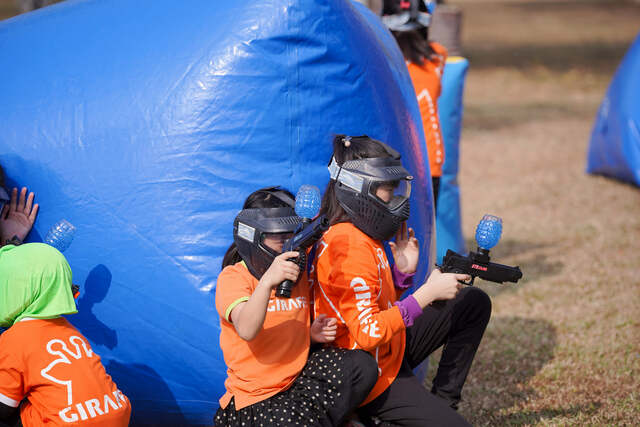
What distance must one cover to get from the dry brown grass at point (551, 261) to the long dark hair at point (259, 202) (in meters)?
1.71

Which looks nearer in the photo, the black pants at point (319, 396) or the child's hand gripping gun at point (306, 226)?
the child's hand gripping gun at point (306, 226)

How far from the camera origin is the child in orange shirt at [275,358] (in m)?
2.89

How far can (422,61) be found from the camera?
5234 mm

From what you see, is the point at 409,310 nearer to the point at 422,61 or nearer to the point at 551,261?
the point at 422,61

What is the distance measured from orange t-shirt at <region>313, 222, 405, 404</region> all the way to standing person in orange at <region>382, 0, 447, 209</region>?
2135 millimetres

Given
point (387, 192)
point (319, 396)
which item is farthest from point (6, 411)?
point (387, 192)

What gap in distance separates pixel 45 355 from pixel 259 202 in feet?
3.41

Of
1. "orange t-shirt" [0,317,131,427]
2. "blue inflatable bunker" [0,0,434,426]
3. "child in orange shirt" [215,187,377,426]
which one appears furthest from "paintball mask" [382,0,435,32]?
"orange t-shirt" [0,317,131,427]

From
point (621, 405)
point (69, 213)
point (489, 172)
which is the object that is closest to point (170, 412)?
point (69, 213)

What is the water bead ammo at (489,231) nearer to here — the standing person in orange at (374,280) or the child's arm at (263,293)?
the standing person in orange at (374,280)

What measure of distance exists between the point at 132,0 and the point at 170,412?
2.07m

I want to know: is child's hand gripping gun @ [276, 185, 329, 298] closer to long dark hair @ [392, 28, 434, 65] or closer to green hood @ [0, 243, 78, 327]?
green hood @ [0, 243, 78, 327]

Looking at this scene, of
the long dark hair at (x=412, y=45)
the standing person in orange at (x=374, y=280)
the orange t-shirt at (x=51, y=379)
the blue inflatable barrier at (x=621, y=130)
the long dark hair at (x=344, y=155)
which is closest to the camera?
the orange t-shirt at (x=51, y=379)

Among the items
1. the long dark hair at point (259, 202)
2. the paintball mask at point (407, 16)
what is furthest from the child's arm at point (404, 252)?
the paintball mask at point (407, 16)
